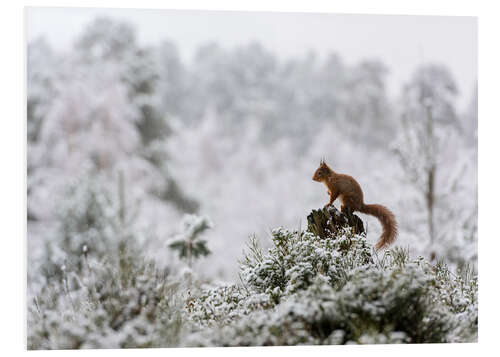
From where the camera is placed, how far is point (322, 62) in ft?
32.8

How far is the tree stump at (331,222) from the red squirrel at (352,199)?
0.17ft

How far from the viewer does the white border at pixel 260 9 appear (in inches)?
127

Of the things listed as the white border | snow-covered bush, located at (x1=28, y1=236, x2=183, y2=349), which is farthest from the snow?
the white border

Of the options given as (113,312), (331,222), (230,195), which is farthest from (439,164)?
(230,195)

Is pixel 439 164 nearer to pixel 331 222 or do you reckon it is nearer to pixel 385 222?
pixel 385 222

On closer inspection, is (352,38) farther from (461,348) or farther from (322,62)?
(322,62)

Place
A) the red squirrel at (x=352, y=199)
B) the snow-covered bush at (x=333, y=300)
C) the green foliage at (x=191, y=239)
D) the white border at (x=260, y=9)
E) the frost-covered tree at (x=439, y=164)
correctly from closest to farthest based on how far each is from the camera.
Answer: the snow-covered bush at (x=333, y=300)
the white border at (x=260, y=9)
the red squirrel at (x=352, y=199)
the green foliage at (x=191, y=239)
the frost-covered tree at (x=439, y=164)

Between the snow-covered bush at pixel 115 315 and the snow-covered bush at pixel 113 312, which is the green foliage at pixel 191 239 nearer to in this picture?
the snow-covered bush at pixel 113 312

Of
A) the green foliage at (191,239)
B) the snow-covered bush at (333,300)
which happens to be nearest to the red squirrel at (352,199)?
the snow-covered bush at (333,300)

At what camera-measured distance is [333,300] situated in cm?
287

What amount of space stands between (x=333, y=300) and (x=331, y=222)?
756 mm

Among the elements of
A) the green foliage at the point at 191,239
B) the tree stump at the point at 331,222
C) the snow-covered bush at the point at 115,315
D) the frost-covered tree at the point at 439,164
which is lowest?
the snow-covered bush at the point at 115,315

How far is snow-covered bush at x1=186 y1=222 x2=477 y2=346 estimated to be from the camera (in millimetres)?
2877
